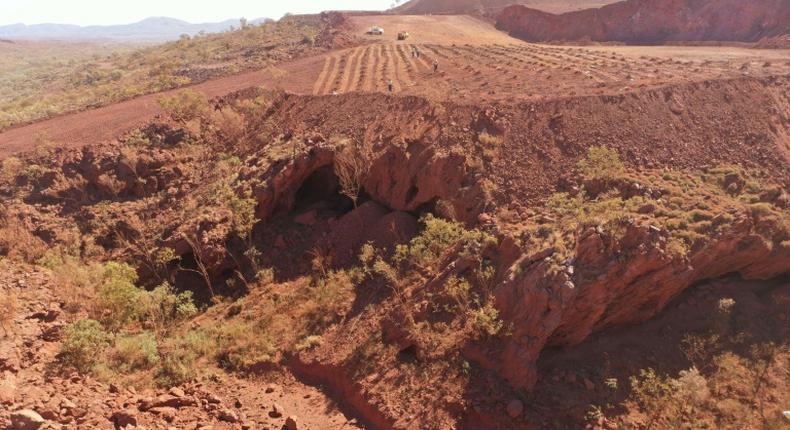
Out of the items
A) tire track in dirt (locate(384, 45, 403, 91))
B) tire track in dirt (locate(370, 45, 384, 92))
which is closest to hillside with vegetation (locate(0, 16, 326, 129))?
tire track in dirt (locate(370, 45, 384, 92))

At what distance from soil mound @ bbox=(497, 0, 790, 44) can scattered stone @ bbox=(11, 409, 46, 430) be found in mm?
41522

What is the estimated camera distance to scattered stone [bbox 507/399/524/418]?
1171 centimetres

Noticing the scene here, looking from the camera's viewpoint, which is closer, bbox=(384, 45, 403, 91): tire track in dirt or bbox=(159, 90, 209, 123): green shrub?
bbox=(384, 45, 403, 91): tire track in dirt

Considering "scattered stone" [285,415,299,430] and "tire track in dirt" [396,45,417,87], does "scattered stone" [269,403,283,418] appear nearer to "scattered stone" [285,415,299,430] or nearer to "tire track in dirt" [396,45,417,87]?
"scattered stone" [285,415,299,430]

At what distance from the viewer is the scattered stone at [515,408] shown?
11711 mm

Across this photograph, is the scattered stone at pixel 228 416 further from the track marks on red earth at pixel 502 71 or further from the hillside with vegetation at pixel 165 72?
the hillside with vegetation at pixel 165 72

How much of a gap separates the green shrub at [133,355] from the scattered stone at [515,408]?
9.91 m

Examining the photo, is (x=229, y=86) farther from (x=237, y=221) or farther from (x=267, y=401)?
(x=267, y=401)

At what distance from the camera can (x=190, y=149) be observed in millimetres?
23078

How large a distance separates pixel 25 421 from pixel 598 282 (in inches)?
Result: 510

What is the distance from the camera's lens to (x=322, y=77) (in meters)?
28.4

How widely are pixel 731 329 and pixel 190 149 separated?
910 inches

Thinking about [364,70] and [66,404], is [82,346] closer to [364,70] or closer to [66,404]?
[66,404]

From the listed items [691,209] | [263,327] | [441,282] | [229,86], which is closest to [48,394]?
[263,327]
